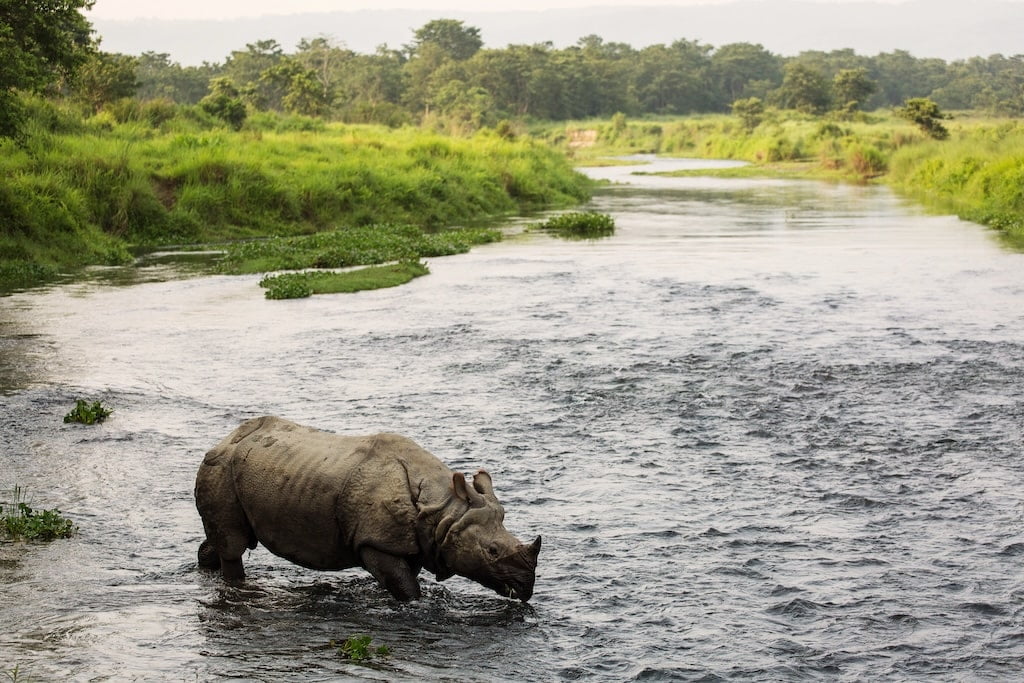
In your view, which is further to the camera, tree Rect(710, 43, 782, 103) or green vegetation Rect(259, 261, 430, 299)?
tree Rect(710, 43, 782, 103)

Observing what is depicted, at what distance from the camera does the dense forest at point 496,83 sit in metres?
66.1

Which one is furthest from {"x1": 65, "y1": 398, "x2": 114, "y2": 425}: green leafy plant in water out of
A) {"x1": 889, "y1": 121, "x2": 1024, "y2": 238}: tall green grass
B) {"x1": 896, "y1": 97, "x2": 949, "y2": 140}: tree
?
{"x1": 896, "y1": 97, "x2": 949, "y2": 140}: tree

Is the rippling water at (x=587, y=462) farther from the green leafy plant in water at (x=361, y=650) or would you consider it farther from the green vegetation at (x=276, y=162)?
the green vegetation at (x=276, y=162)

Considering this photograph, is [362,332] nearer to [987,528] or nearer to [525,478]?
[525,478]

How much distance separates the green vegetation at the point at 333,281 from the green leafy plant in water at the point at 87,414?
24.9 ft

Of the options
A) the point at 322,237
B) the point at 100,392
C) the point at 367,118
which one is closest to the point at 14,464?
the point at 100,392

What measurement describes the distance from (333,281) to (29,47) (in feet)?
23.4

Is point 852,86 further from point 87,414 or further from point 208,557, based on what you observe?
point 208,557

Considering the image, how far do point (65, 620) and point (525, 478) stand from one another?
4026 millimetres

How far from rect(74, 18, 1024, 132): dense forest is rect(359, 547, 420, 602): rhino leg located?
1490 inches

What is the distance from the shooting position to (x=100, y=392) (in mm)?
12758

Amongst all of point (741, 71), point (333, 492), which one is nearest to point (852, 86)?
point (741, 71)

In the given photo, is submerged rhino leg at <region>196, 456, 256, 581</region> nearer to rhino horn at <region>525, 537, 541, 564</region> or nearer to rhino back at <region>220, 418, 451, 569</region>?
rhino back at <region>220, 418, 451, 569</region>

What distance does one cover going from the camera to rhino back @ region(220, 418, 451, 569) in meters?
6.66
